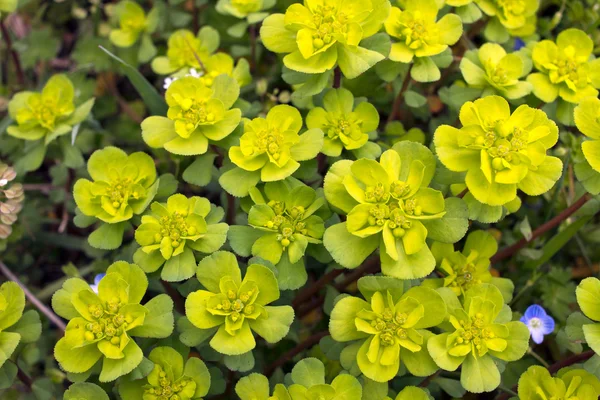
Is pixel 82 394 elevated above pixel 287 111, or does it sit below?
below

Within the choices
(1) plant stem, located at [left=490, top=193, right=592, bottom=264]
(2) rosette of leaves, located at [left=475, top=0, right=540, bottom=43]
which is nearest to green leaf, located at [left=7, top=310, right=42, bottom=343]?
(1) plant stem, located at [left=490, top=193, right=592, bottom=264]

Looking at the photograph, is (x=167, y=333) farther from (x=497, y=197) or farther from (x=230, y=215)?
(x=497, y=197)

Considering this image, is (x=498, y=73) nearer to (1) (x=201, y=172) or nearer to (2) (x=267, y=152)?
(2) (x=267, y=152)

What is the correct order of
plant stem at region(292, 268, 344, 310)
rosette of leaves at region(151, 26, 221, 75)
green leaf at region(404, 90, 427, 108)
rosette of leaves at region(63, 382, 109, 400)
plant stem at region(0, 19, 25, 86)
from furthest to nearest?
plant stem at region(0, 19, 25, 86)
rosette of leaves at region(151, 26, 221, 75)
green leaf at region(404, 90, 427, 108)
plant stem at region(292, 268, 344, 310)
rosette of leaves at region(63, 382, 109, 400)

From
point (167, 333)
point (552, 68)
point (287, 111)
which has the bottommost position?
point (167, 333)

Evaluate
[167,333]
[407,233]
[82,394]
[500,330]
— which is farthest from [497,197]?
[82,394]

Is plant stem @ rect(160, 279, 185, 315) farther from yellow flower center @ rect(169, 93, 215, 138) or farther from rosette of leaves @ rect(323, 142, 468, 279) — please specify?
rosette of leaves @ rect(323, 142, 468, 279)

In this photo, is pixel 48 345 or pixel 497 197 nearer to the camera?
pixel 497 197
